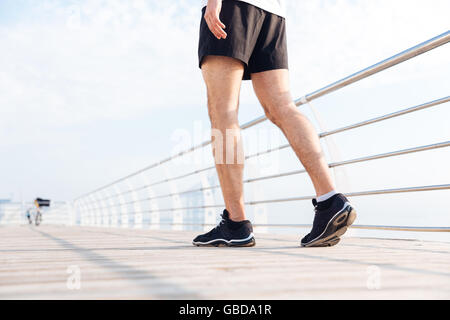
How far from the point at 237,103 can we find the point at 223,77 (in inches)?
4.4

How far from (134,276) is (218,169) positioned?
82 centimetres

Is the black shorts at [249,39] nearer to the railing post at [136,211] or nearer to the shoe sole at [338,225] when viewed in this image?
the shoe sole at [338,225]

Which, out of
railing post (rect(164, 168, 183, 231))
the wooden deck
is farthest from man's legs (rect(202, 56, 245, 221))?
railing post (rect(164, 168, 183, 231))

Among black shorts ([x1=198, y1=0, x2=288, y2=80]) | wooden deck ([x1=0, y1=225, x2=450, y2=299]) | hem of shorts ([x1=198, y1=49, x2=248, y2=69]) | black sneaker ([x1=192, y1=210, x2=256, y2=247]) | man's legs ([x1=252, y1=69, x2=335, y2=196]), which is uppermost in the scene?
black shorts ([x1=198, y1=0, x2=288, y2=80])

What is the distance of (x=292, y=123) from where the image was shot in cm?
150

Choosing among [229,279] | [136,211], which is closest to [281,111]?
[229,279]

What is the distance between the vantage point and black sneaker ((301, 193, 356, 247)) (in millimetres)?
1370

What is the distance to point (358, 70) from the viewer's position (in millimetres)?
1957

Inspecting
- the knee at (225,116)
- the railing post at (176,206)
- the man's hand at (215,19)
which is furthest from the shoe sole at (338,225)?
the railing post at (176,206)

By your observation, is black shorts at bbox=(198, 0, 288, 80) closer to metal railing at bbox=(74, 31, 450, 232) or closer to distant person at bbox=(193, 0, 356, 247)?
distant person at bbox=(193, 0, 356, 247)

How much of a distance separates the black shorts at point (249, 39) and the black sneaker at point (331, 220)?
1.75 ft

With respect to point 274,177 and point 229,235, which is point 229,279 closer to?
point 229,235

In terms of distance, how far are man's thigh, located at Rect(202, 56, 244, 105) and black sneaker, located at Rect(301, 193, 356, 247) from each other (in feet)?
1.56
